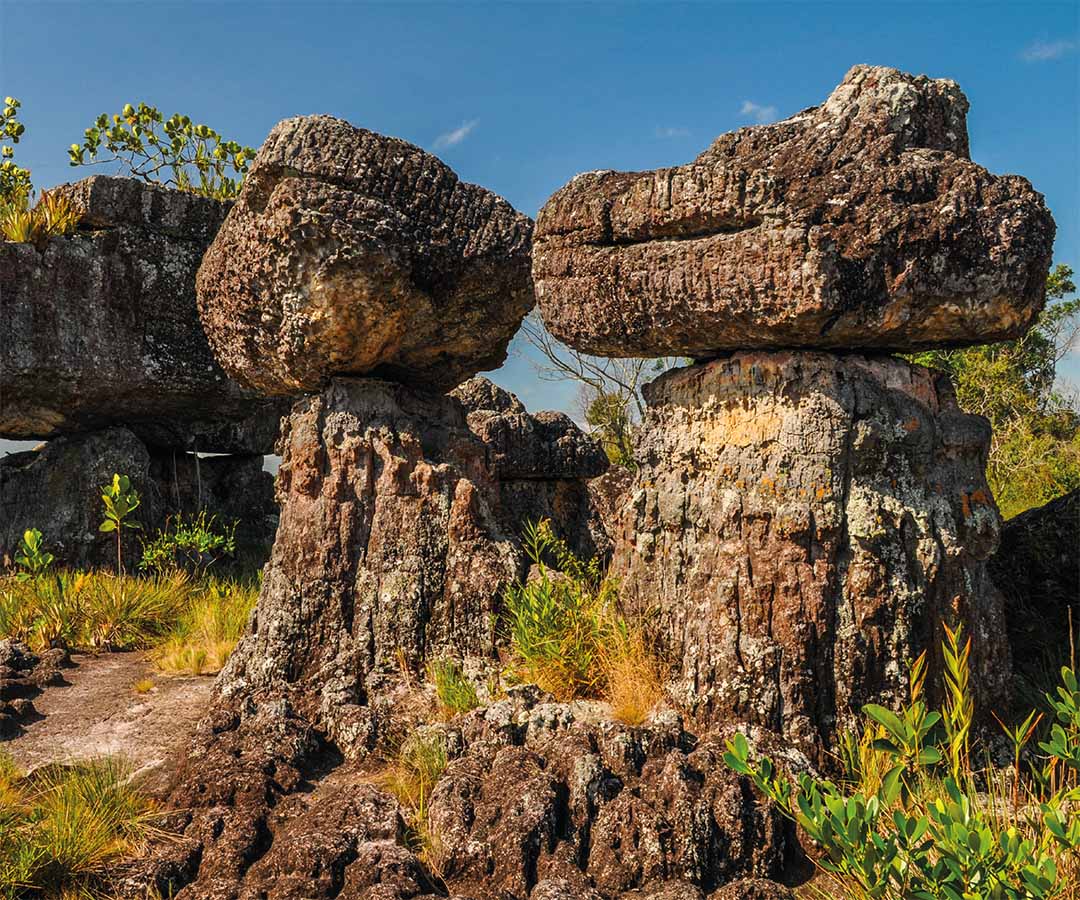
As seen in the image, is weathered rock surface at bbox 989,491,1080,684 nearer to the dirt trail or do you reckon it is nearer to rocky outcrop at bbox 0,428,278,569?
the dirt trail

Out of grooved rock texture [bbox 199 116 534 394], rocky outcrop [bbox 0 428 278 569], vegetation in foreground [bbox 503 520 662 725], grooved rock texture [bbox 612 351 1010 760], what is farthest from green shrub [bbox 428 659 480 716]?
rocky outcrop [bbox 0 428 278 569]

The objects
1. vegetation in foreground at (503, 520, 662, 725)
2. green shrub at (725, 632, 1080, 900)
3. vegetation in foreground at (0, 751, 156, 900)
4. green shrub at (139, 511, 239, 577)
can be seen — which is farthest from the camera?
green shrub at (139, 511, 239, 577)

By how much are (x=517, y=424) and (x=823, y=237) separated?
6386 millimetres

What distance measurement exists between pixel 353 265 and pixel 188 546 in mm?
4787

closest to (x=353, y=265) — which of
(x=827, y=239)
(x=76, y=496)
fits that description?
(x=827, y=239)

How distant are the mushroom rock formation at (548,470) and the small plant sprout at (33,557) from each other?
163 inches

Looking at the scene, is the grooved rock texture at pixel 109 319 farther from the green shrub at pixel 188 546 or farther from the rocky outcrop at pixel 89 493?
the green shrub at pixel 188 546

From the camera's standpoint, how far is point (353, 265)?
588 centimetres

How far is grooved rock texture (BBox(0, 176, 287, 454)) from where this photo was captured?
29.7ft

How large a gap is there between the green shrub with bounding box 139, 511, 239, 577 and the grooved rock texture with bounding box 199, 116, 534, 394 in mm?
2748

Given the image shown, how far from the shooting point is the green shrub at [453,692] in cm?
543

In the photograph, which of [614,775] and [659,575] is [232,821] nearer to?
[614,775]

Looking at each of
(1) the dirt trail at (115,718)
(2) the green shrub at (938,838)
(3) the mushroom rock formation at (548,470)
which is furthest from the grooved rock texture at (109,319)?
(2) the green shrub at (938,838)

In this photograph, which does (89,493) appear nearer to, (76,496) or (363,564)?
(76,496)
